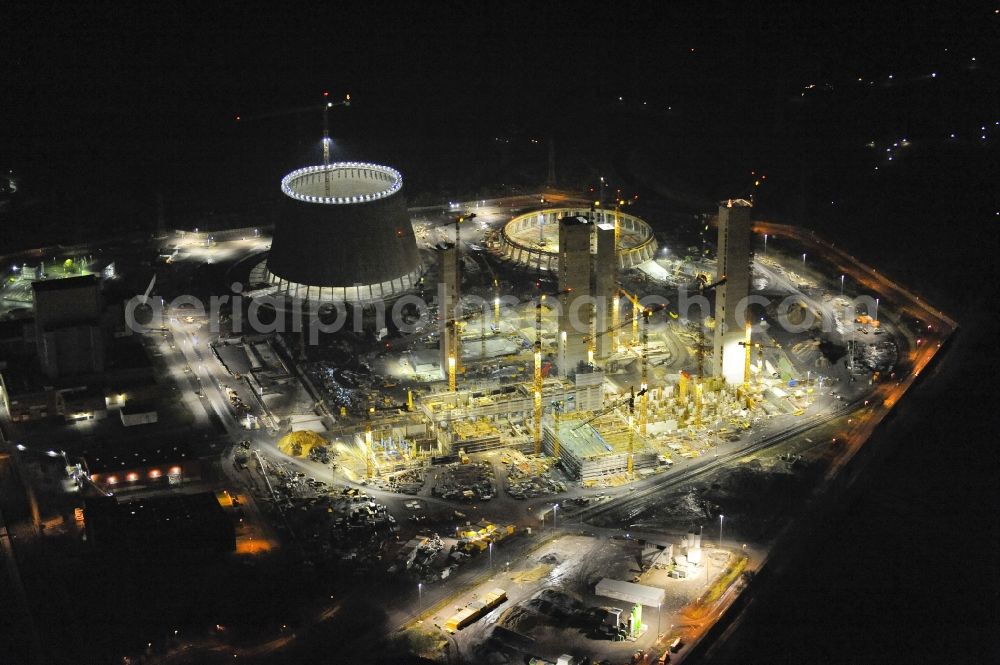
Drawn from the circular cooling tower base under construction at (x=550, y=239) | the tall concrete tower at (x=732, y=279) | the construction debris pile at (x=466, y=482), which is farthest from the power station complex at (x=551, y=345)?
the circular cooling tower base under construction at (x=550, y=239)

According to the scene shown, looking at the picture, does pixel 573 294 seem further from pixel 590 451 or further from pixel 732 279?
pixel 590 451

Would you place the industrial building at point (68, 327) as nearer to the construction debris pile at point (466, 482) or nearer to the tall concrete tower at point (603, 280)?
the construction debris pile at point (466, 482)

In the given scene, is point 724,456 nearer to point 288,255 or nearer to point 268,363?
point 268,363

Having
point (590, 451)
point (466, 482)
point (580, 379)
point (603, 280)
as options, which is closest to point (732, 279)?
point (603, 280)

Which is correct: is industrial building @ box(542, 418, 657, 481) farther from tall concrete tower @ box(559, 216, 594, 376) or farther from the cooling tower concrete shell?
the cooling tower concrete shell

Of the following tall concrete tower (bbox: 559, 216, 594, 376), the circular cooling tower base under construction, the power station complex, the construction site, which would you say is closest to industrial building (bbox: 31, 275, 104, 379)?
the construction site
